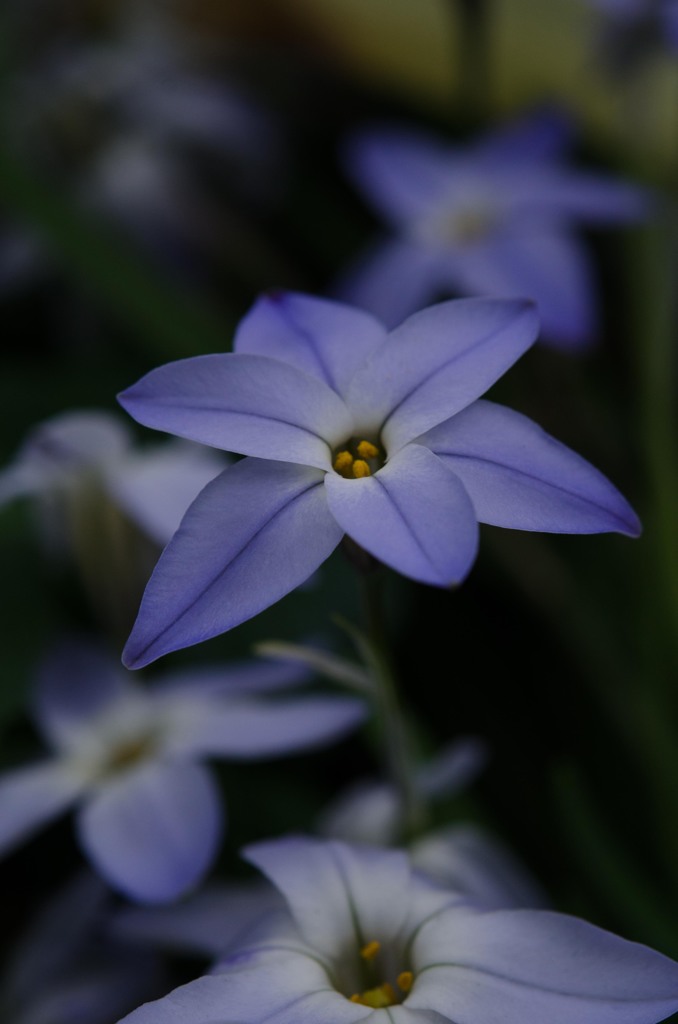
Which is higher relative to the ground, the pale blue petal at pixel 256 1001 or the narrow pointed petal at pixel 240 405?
the narrow pointed petal at pixel 240 405

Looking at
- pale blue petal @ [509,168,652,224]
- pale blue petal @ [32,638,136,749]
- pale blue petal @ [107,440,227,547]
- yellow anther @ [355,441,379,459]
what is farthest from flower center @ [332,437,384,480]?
pale blue petal @ [509,168,652,224]

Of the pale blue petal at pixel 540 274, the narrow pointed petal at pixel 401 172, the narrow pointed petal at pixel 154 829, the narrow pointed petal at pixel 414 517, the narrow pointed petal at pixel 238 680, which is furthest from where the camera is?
the narrow pointed petal at pixel 401 172

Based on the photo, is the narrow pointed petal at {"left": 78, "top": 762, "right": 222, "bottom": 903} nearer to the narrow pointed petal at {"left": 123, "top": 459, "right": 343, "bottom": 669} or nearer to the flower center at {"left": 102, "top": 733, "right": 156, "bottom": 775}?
the flower center at {"left": 102, "top": 733, "right": 156, "bottom": 775}

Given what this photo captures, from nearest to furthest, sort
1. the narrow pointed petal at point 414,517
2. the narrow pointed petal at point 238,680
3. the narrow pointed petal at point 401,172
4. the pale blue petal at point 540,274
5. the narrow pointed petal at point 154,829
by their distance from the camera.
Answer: the narrow pointed petal at point 414,517 → the narrow pointed petal at point 154,829 → the narrow pointed petal at point 238,680 → the pale blue petal at point 540,274 → the narrow pointed petal at point 401,172

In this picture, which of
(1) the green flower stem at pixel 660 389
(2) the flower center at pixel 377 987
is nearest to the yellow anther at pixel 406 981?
(2) the flower center at pixel 377 987

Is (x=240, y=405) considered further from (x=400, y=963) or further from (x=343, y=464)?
(x=400, y=963)

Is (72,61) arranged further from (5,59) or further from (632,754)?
(632,754)

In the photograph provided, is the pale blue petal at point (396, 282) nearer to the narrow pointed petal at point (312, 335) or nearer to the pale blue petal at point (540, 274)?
the pale blue petal at point (540, 274)
